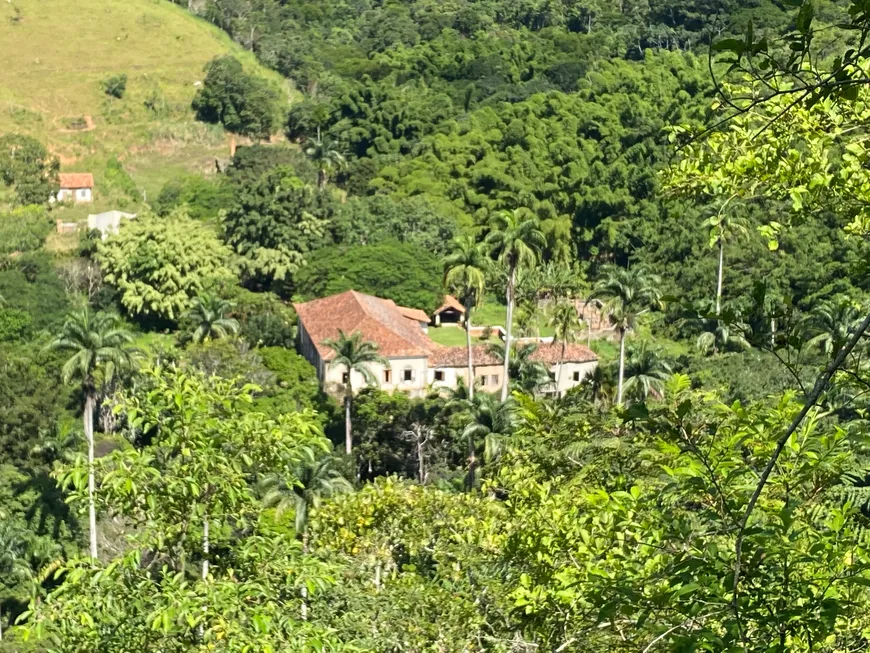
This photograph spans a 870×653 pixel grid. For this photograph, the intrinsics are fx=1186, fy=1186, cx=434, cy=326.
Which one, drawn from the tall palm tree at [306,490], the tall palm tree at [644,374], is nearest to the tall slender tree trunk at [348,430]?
the tall palm tree at [306,490]

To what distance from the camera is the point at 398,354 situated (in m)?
48.5

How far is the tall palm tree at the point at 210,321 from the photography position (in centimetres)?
4819

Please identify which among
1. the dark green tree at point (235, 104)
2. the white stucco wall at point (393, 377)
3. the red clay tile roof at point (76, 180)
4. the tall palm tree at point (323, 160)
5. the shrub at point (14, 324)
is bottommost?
the white stucco wall at point (393, 377)

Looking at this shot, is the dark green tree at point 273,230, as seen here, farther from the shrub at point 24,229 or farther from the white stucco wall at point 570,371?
the white stucco wall at point 570,371

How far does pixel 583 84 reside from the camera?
292ft

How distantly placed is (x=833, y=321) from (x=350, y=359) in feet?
77.7

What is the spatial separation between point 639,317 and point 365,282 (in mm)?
14153

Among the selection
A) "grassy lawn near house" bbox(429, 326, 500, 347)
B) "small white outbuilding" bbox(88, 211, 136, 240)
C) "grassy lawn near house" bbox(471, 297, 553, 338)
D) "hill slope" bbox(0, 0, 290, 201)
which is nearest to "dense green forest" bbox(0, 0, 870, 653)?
"grassy lawn near house" bbox(471, 297, 553, 338)

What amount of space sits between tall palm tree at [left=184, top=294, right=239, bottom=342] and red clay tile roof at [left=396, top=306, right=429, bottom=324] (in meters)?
10.6

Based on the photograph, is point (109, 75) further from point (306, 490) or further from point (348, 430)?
point (306, 490)

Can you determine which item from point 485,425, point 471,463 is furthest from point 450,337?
point 471,463

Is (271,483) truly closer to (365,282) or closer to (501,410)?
(501,410)

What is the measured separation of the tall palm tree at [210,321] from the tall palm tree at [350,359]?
6204 mm

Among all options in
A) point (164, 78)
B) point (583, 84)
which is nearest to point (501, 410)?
point (583, 84)
